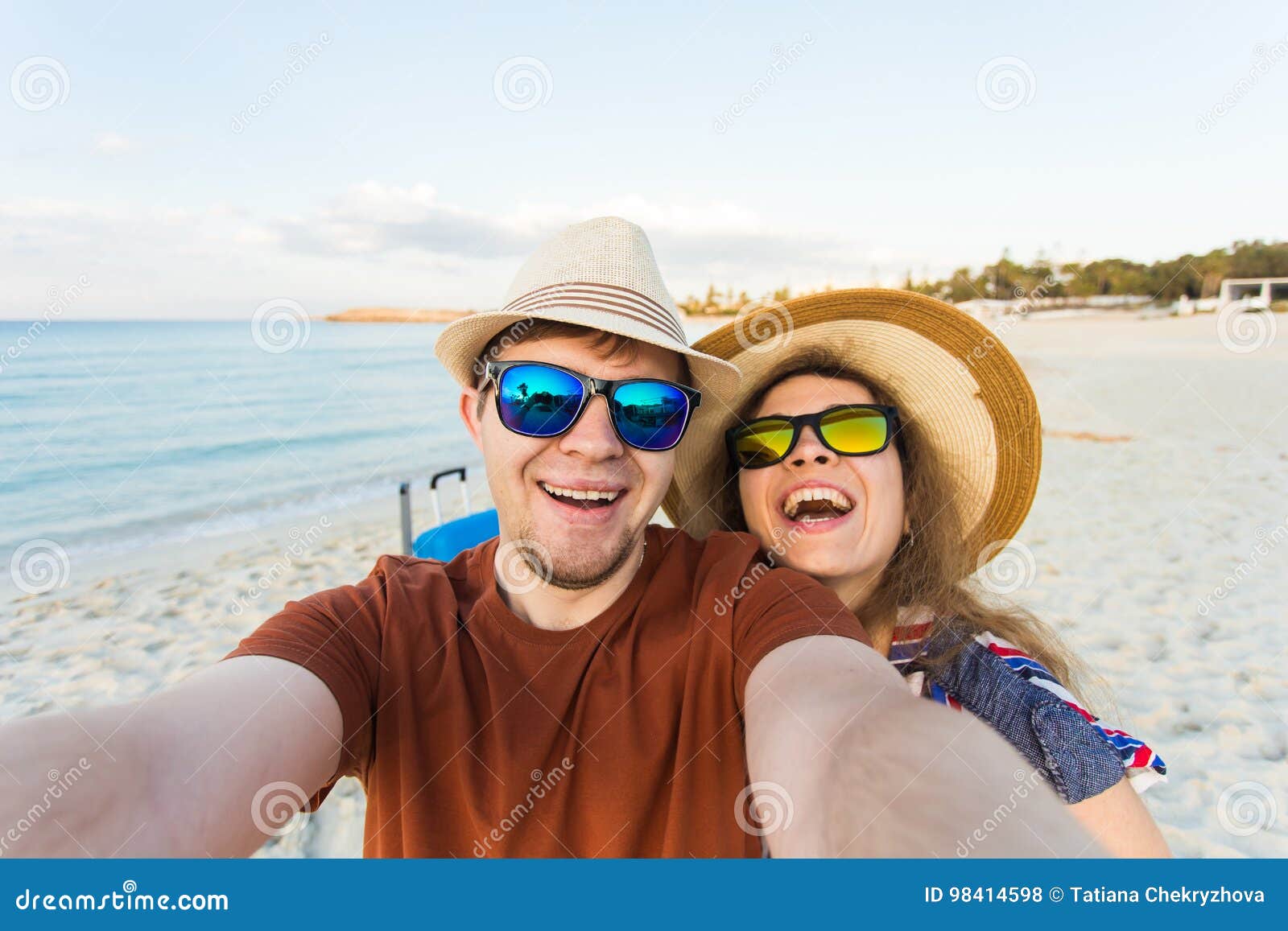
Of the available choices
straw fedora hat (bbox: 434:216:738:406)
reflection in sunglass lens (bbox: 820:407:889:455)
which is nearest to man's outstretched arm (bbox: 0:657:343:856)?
straw fedora hat (bbox: 434:216:738:406)

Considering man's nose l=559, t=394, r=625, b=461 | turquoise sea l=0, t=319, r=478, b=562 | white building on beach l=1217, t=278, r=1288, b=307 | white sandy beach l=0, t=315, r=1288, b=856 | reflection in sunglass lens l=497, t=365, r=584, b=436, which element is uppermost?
white building on beach l=1217, t=278, r=1288, b=307

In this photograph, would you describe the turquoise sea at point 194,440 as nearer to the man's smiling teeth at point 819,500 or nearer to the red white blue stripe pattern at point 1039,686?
the man's smiling teeth at point 819,500

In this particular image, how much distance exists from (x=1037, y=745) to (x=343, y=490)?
418 inches

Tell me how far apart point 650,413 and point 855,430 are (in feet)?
2.73

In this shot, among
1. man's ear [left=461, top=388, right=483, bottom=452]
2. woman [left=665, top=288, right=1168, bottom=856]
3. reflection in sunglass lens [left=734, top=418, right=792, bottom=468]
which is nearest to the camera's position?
man's ear [left=461, top=388, right=483, bottom=452]

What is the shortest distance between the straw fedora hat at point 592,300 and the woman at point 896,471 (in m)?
0.39

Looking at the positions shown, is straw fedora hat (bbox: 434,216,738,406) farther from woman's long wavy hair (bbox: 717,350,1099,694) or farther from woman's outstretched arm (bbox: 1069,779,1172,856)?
woman's outstretched arm (bbox: 1069,779,1172,856)

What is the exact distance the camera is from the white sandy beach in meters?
3.34

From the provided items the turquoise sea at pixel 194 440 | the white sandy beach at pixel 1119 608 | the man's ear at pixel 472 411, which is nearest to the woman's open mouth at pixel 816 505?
the man's ear at pixel 472 411

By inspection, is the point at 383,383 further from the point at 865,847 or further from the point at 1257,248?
the point at 1257,248

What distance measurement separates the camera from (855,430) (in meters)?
2.22

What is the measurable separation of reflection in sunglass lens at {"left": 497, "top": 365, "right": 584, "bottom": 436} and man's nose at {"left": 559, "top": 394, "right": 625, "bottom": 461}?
0.03 metres

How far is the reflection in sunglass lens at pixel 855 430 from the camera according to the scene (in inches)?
85.8

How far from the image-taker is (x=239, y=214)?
37469 mm
